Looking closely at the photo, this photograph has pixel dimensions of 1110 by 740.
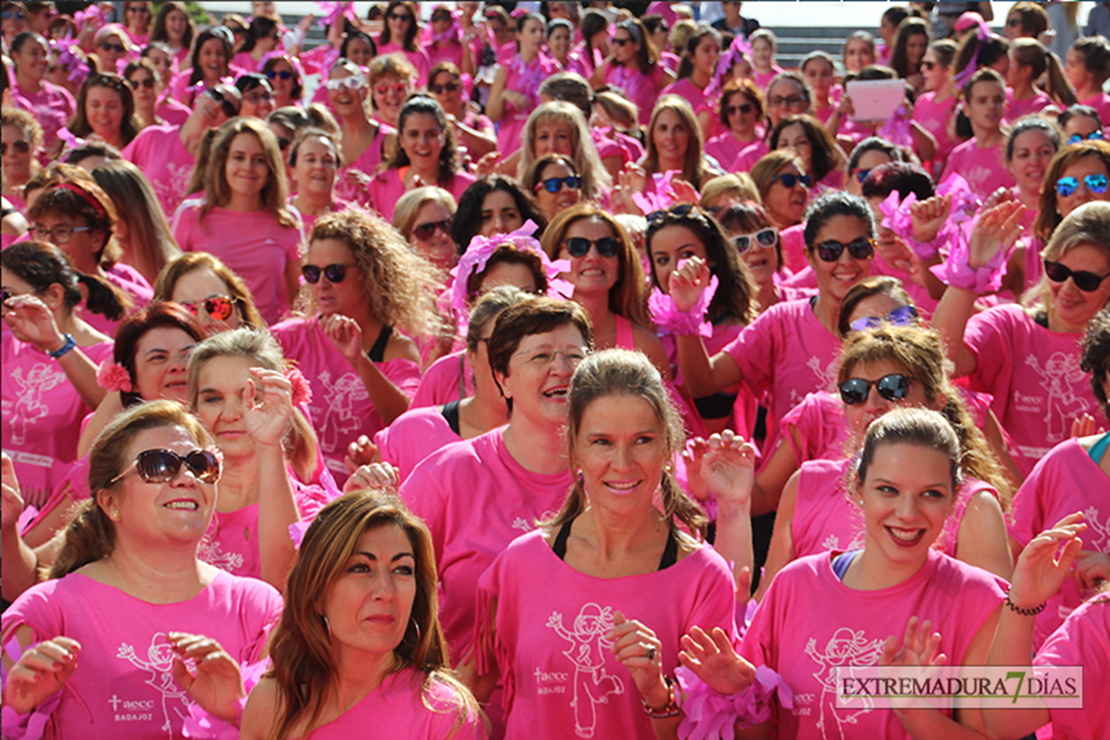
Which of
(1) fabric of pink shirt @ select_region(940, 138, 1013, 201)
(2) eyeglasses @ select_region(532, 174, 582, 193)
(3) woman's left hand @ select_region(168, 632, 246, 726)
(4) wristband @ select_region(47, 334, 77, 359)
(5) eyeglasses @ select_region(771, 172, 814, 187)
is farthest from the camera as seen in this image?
(1) fabric of pink shirt @ select_region(940, 138, 1013, 201)

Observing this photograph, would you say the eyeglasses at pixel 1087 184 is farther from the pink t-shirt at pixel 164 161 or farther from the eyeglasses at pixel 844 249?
the pink t-shirt at pixel 164 161

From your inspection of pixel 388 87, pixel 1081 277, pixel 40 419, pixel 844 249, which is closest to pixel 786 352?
pixel 844 249

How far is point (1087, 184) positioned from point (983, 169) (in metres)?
2.29

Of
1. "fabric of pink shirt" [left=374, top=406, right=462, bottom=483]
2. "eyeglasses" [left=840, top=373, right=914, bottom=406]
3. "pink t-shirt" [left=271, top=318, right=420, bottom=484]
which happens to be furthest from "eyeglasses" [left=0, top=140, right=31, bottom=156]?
"eyeglasses" [left=840, top=373, right=914, bottom=406]

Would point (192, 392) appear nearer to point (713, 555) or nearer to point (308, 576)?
point (308, 576)

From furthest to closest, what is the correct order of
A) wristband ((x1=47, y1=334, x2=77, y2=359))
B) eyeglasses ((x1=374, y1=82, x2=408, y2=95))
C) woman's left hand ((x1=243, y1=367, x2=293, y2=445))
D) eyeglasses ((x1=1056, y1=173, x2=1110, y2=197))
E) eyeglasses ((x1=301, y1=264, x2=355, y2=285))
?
eyeglasses ((x1=374, y1=82, x2=408, y2=95)) → eyeglasses ((x1=1056, y1=173, x2=1110, y2=197)) → eyeglasses ((x1=301, y1=264, x2=355, y2=285)) → wristband ((x1=47, y1=334, x2=77, y2=359)) → woman's left hand ((x1=243, y1=367, x2=293, y2=445))

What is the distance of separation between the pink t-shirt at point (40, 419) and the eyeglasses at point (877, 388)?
2760 mm

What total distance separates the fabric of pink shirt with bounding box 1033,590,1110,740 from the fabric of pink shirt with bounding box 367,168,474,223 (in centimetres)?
508

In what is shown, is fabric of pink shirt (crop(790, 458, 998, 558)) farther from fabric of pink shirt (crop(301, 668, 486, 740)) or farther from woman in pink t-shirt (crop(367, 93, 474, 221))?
woman in pink t-shirt (crop(367, 93, 474, 221))

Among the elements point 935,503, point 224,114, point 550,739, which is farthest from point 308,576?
point 224,114

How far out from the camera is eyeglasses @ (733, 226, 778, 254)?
17.6ft

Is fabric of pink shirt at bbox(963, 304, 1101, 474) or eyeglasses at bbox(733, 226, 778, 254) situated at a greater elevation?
eyeglasses at bbox(733, 226, 778, 254)

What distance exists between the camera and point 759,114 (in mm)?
8570

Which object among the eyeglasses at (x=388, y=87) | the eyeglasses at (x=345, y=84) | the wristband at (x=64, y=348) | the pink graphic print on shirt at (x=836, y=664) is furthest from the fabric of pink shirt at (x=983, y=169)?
the wristband at (x=64, y=348)
